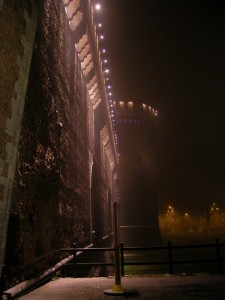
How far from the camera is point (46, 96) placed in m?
8.38

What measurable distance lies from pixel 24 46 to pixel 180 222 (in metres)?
70.0

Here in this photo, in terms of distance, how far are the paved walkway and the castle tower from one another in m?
25.3

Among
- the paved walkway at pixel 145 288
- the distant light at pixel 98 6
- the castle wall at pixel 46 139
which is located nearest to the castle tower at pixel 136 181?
the castle wall at pixel 46 139

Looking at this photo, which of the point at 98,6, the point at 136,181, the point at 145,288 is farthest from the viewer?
the point at 136,181

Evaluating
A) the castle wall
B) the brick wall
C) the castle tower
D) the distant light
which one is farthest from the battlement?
the brick wall

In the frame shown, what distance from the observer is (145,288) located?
6688mm

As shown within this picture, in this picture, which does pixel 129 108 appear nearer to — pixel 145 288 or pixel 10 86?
pixel 145 288

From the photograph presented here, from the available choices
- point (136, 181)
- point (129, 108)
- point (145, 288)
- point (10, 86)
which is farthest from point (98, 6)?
point (129, 108)

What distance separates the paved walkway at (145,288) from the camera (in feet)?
19.2

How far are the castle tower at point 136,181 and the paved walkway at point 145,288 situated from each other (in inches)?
996

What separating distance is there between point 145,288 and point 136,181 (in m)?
27.2

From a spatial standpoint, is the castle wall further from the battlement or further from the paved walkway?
the battlement

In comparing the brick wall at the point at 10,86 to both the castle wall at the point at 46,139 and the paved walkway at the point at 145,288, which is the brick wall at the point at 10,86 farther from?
the paved walkway at the point at 145,288

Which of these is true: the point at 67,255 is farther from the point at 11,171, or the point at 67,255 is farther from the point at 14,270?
the point at 11,171
